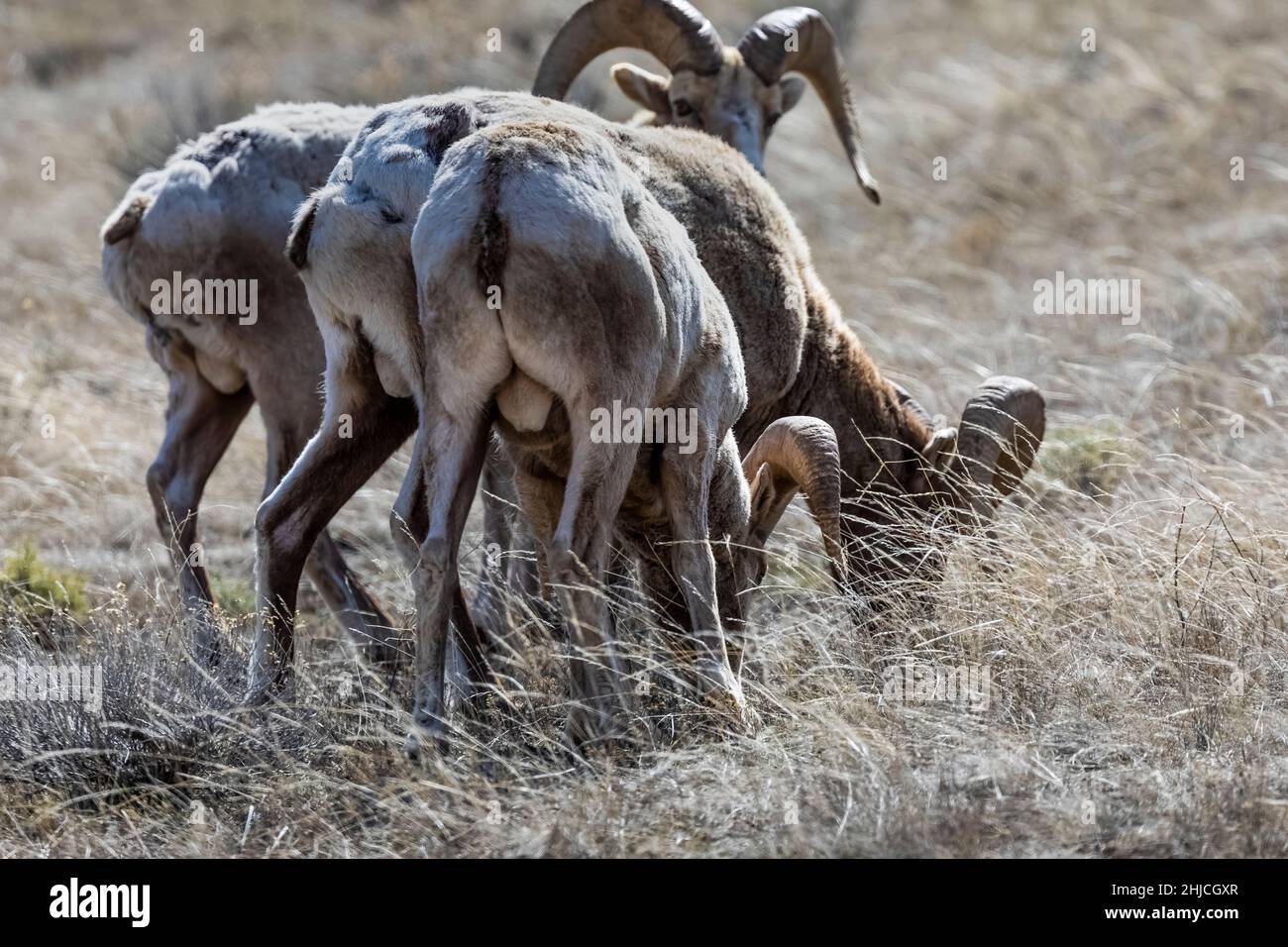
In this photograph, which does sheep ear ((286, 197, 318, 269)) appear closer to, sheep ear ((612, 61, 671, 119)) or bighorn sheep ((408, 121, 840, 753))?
bighorn sheep ((408, 121, 840, 753))

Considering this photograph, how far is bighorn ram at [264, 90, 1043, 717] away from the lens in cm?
568

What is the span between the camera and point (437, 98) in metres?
6.04

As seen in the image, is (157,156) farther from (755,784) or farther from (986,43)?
(755,784)

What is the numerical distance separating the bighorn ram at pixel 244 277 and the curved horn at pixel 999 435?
7.22ft

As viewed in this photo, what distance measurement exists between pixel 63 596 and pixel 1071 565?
4.65 meters

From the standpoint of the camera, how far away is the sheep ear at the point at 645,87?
9836 mm

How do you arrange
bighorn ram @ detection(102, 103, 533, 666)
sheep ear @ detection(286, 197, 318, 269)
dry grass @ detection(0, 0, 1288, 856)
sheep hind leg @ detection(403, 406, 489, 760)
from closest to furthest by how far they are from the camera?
dry grass @ detection(0, 0, 1288, 856), sheep hind leg @ detection(403, 406, 489, 760), sheep ear @ detection(286, 197, 318, 269), bighorn ram @ detection(102, 103, 533, 666)

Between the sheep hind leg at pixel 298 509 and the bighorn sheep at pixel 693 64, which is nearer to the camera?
the sheep hind leg at pixel 298 509

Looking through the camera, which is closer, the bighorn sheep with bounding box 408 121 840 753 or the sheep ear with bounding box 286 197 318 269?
the bighorn sheep with bounding box 408 121 840 753

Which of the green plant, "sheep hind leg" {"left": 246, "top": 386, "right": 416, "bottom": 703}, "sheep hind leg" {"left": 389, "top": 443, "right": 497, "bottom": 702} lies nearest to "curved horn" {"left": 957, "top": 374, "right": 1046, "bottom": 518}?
"sheep hind leg" {"left": 389, "top": 443, "right": 497, "bottom": 702}

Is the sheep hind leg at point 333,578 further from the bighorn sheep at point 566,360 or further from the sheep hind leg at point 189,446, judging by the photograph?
the bighorn sheep at point 566,360

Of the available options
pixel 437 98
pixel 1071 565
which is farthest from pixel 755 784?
pixel 437 98

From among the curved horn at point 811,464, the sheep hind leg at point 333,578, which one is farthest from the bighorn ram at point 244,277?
the curved horn at point 811,464

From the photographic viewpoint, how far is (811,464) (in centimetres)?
657
